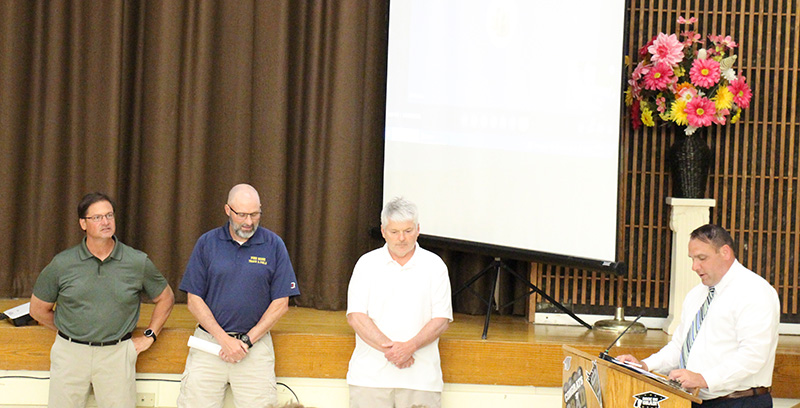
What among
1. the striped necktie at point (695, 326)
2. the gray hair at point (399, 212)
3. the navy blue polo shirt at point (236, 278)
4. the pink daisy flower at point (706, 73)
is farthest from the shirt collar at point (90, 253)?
the pink daisy flower at point (706, 73)

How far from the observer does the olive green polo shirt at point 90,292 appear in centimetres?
397

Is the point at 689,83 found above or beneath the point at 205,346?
above

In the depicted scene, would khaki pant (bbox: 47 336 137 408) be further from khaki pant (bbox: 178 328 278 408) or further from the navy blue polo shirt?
the navy blue polo shirt

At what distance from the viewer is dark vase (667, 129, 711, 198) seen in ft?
15.4

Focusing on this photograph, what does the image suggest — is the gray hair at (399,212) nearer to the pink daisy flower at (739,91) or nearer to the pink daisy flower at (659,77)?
the pink daisy flower at (659,77)

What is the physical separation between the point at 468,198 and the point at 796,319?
7.14ft

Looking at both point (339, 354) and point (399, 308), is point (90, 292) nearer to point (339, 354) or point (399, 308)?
point (339, 354)

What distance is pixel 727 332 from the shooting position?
335 cm

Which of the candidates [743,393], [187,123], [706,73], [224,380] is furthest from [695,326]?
[187,123]

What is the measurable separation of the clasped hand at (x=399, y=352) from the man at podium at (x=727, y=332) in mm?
1006

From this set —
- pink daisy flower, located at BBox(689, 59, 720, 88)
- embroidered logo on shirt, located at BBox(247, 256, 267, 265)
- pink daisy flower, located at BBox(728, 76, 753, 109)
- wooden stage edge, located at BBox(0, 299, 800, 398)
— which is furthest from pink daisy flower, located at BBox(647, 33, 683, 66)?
embroidered logo on shirt, located at BBox(247, 256, 267, 265)

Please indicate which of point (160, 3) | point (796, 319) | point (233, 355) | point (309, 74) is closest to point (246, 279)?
point (233, 355)

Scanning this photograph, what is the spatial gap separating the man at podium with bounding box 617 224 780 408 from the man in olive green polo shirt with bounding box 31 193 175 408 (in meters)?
2.44

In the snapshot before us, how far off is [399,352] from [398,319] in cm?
18
